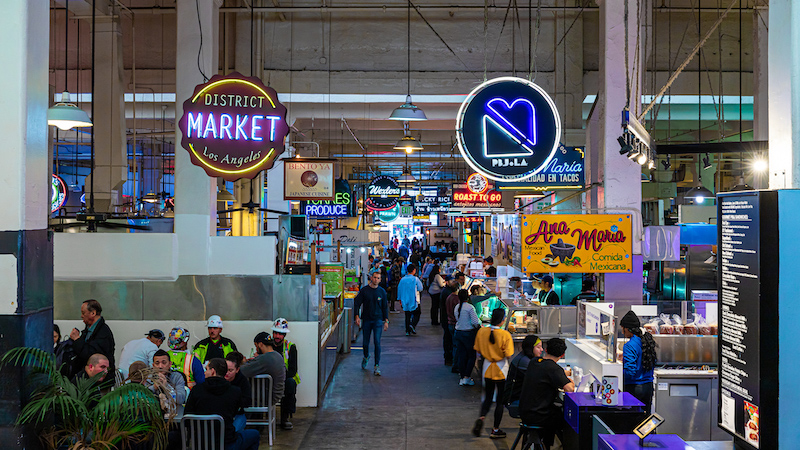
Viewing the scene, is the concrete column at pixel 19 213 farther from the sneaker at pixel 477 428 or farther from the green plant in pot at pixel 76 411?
the sneaker at pixel 477 428

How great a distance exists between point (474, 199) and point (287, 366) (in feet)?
35.9

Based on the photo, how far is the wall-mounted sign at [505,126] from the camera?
22.1 ft

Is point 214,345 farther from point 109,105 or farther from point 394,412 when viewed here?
point 109,105

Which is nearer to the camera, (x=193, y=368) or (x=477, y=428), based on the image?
(x=193, y=368)

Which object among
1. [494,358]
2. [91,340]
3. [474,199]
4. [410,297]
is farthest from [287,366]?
[474,199]

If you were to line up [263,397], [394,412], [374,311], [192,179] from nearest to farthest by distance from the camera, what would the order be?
[263,397]
[394,412]
[192,179]
[374,311]

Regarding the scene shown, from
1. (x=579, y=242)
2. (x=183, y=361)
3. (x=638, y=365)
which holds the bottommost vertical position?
(x=183, y=361)

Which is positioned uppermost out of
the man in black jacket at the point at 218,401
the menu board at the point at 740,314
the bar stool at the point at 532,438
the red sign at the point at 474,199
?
the red sign at the point at 474,199

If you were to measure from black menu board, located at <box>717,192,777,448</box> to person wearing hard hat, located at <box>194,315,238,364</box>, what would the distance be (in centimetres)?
609

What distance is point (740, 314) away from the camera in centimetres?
364

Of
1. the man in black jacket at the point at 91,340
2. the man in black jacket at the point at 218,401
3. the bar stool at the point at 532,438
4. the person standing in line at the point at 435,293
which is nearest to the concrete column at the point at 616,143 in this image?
the bar stool at the point at 532,438

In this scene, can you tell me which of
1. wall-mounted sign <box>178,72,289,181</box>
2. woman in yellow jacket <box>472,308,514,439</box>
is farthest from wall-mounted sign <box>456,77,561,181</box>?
woman in yellow jacket <box>472,308,514,439</box>

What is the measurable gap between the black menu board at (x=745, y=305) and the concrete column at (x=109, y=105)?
476 inches

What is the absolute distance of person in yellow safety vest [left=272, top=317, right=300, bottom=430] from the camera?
328 inches
